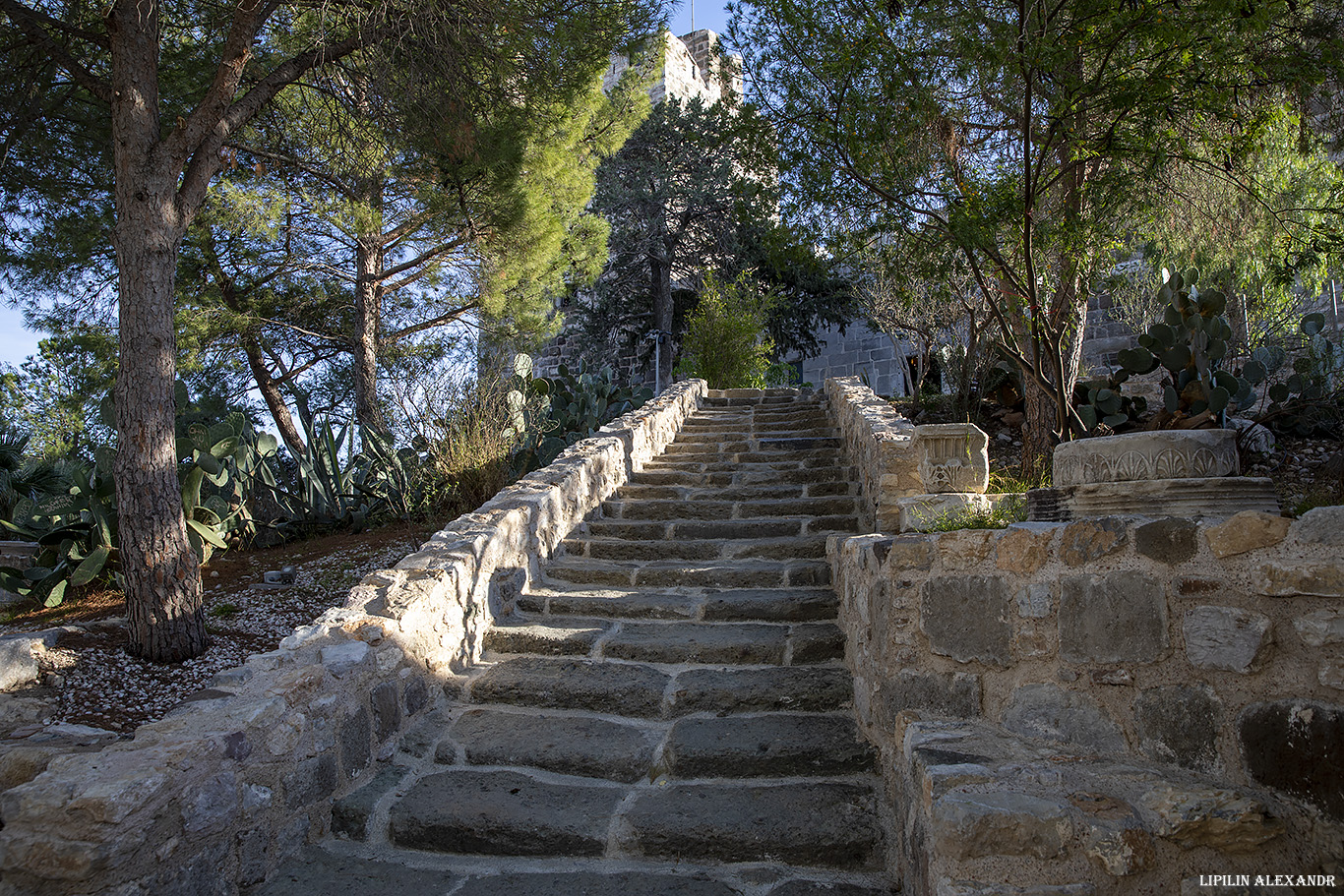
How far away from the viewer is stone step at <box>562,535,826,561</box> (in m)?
5.14

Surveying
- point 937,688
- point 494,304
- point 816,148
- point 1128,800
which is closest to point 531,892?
point 937,688

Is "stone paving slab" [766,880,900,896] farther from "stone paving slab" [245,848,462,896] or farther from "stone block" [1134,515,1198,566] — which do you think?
"stone block" [1134,515,1198,566]

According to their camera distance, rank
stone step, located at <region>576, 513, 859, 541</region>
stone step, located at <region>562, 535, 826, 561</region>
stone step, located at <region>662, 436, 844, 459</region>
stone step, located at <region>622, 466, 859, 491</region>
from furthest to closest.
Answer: stone step, located at <region>662, 436, 844, 459</region> → stone step, located at <region>622, 466, 859, 491</region> → stone step, located at <region>576, 513, 859, 541</region> → stone step, located at <region>562, 535, 826, 561</region>

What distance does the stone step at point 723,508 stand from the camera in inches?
230

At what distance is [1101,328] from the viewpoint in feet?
47.2

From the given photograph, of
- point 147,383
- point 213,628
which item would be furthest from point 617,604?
point 147,383

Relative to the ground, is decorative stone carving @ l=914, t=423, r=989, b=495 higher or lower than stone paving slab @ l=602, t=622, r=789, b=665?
higher

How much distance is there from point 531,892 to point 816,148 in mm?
4348

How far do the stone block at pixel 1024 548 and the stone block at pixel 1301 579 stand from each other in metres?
0.56

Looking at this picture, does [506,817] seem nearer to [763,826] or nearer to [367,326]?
[763,826]

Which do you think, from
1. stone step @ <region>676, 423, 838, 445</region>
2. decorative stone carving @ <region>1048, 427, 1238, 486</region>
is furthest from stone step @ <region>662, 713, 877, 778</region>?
stone step @ <region>676, 423, 838, 445</region>

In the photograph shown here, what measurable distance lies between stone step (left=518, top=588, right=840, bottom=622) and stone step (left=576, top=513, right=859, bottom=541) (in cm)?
92

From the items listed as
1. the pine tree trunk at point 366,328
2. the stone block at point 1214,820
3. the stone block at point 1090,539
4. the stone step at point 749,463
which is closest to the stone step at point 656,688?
the stone block at point 1090,539

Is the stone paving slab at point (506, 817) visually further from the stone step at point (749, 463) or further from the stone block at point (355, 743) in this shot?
the stone step at point (749, 463)
